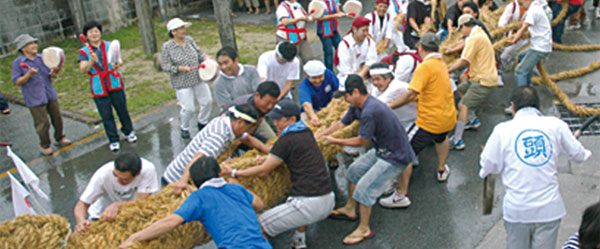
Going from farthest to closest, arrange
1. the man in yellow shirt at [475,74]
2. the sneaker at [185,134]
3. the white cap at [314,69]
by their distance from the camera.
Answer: the sneaker at [185,134] < the man in yellow shirt at [475,74] < the white cap at [314,69]

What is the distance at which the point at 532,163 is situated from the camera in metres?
3.67

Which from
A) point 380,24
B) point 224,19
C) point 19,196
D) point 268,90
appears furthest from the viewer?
point 224,19

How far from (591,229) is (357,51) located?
4.79m

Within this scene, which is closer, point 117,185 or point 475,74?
point 117,185

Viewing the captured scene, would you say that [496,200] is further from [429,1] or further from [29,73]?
[29,73]

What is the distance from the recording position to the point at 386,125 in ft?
15.6

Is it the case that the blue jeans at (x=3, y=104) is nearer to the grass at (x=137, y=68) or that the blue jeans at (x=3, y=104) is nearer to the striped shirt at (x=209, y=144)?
the grass at (x=137, y=68)

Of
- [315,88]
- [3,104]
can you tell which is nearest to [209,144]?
[315,88]

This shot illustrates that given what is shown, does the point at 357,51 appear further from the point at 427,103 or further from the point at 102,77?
the point at 102,77

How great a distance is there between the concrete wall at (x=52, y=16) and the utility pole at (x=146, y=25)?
8.07 feet

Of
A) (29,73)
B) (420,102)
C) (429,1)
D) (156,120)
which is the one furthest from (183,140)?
(429,1)

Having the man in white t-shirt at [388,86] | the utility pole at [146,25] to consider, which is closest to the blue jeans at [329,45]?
the man in white t-shirt at [388,86]

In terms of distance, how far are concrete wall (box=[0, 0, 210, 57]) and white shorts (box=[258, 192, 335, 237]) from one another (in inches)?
403

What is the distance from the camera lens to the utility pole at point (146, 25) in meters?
11.2
